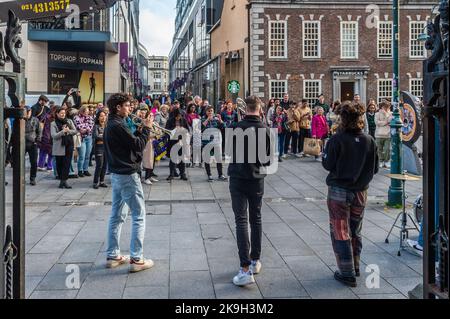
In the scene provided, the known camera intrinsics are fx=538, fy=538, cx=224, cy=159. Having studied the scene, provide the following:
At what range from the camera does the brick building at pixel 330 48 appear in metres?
35.2

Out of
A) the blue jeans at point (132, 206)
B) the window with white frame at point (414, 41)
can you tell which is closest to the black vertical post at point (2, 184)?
the blue jeans at point (132, 206)

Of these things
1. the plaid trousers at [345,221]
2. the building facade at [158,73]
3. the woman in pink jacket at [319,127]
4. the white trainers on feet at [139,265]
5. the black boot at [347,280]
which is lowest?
the black boot at [347,280]

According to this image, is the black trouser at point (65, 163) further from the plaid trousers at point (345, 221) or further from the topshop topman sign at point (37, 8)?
the topshop topman sign at point (37, 8)

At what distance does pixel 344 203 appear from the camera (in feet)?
19.3

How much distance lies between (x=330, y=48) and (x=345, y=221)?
31.3 m

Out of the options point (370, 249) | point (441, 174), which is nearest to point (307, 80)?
point (370, 249)

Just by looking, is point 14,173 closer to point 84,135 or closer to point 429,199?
point 429,199

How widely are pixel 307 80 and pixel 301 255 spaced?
97.3ft

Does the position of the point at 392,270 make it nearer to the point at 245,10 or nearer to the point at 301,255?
the point at 301,255

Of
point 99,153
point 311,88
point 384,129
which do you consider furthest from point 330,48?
point 99,153

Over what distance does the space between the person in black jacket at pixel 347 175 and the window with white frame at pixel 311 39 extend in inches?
1208

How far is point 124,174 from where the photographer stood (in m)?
6.30

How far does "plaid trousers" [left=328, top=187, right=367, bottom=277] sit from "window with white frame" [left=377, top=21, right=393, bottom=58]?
3222cm
